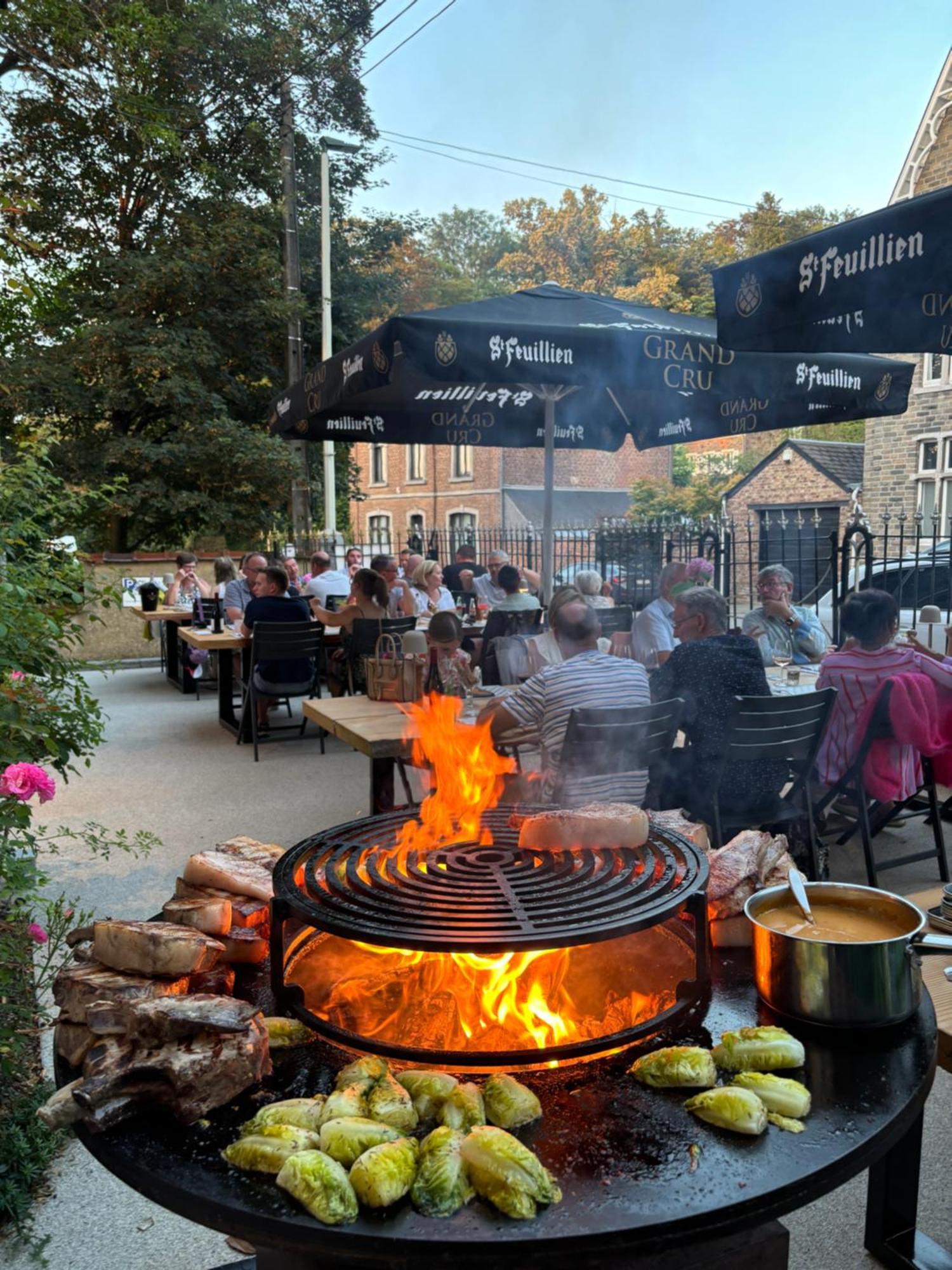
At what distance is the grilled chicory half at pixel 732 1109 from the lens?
4.50 ft

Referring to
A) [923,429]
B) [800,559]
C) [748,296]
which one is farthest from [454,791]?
[923,429]

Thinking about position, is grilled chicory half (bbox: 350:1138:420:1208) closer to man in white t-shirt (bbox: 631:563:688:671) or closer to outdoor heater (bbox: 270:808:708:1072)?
outdoor heater (bbox: 270:808:708:1072)

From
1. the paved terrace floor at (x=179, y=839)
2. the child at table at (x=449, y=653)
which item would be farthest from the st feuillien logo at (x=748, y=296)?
the paved terrace floor at (x=179, y=839)

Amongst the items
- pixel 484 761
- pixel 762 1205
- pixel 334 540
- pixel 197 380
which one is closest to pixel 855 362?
pixel 484 761

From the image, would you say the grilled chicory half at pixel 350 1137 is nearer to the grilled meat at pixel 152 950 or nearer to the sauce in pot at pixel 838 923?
the grilled meat at pixel 152 950

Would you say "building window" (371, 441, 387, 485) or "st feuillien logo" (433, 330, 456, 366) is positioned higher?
"building window" (371, 441, 387, 485)

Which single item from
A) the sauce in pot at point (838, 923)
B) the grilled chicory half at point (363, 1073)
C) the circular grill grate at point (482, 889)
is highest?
the circular grill grate at point (482, 889)

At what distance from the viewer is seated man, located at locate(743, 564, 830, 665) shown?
6430 millimetres

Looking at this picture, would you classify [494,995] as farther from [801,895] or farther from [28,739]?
[28,739]

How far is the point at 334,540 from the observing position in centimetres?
1641

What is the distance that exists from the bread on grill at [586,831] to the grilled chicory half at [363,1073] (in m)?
0.68

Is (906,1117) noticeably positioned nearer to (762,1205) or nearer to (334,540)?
(762,1205)

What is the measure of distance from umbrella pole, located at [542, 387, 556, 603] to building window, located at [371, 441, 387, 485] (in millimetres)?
29256

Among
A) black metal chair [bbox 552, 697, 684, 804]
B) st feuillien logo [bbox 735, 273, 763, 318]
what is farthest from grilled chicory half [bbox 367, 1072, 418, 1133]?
st feuillien logo [bbox 735, 273, 763, 318]
